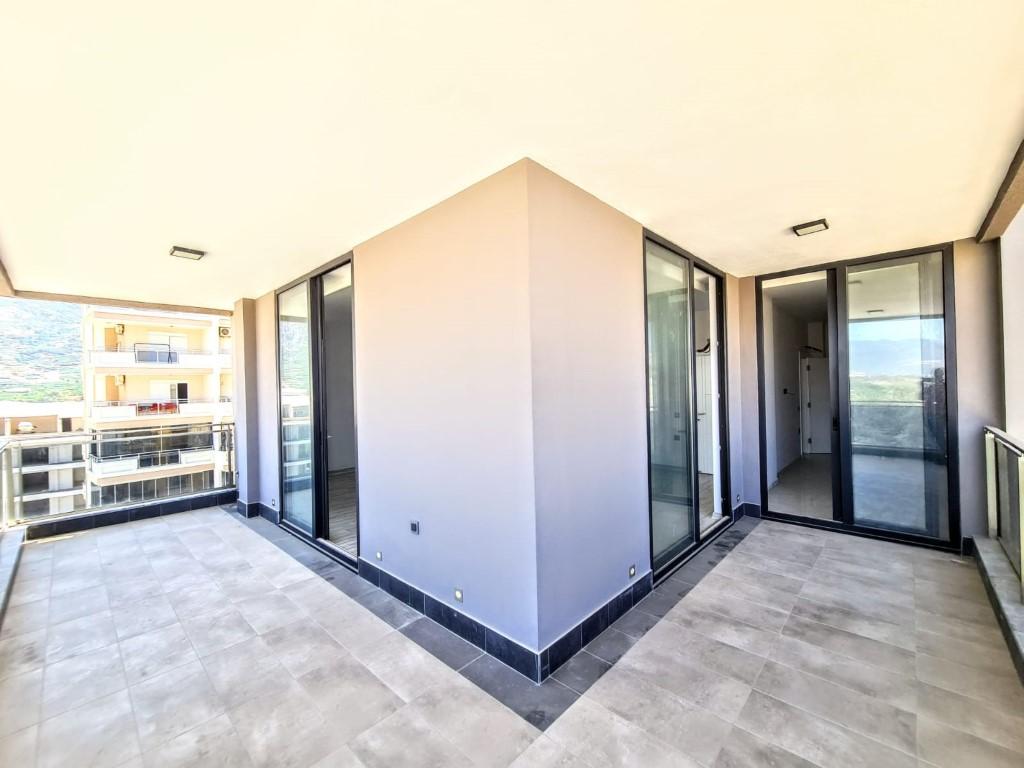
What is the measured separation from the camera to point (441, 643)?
243cm

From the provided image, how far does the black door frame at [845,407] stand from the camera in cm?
356

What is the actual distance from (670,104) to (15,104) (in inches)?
101

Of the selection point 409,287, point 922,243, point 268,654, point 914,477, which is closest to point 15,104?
point 409,287

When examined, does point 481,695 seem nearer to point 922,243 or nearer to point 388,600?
point 388,600

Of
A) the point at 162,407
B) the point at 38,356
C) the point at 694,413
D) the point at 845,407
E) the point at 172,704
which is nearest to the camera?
the point at 172,704

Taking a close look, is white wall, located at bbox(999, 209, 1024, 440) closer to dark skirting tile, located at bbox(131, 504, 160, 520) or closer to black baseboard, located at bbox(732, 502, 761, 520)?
black baseboard, located at bbox(732, 502, 761, 520)

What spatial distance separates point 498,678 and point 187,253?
153 inches

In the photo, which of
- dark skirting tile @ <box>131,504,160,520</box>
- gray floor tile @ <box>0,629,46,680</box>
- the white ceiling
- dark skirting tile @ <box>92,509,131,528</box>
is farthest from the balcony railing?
dark skirting tile @ <box>92,509,131,528</box>

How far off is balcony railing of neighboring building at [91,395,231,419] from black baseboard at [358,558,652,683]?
12858mm

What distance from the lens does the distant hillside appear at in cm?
1470

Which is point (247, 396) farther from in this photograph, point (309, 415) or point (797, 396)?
point (797, 396)

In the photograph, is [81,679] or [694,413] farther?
[694,413]

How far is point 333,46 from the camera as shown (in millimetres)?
1407

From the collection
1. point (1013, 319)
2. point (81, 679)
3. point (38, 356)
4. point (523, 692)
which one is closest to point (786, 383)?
point (1013, 319)
